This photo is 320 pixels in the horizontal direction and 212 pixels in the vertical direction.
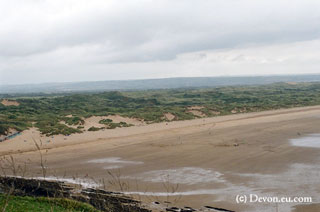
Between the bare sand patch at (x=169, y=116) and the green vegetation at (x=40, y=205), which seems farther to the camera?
the bare sand patch at (x=169, y=116)

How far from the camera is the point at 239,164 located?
16984 millimetres

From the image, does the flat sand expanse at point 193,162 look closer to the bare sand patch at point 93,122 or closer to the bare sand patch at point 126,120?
the bare sand patch at point 93,122

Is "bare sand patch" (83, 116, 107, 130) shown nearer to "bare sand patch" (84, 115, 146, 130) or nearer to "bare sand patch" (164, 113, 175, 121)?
"bare sand patch" (84, 115, 146, 130)

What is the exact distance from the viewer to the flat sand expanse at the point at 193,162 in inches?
499

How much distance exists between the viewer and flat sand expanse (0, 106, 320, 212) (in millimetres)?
12672

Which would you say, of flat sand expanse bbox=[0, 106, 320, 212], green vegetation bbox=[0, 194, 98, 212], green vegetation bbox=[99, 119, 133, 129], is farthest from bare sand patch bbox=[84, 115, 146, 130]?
green vegetation bbox=[0, 194, 98, 212]

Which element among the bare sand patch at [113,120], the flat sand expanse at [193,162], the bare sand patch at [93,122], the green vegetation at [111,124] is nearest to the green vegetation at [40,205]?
the flat sand expanse at [193,162]

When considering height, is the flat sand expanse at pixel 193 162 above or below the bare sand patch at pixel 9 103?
below

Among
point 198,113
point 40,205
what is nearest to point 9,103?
point 198,113

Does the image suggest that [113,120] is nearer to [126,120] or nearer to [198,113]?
[126,120]

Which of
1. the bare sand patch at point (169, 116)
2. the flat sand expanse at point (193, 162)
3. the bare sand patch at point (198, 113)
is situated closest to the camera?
the flat sand expanse at point (193, 162)

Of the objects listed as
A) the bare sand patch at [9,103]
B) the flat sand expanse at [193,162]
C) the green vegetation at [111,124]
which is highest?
the bare sand patch at [9,103]

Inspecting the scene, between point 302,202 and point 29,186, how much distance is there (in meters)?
10.7

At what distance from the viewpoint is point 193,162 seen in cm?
1809
